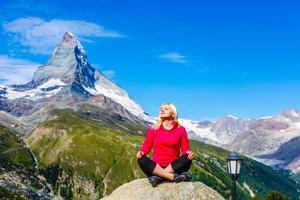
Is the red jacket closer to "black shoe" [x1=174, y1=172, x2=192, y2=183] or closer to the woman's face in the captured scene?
the woman's face

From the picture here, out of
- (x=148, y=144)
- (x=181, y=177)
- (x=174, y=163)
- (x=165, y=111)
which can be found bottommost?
(x=181, y=177)

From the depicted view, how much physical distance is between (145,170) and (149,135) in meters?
1.32

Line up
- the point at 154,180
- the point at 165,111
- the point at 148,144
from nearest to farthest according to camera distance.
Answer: the point at 154,180
the point at 148,144
the point at 165,111

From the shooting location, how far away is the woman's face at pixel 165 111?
66.8 feet

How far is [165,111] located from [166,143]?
1.22 meters

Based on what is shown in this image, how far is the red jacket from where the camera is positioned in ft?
66.2

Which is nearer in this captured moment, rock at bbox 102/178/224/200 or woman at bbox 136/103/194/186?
rock at bbox 102/178/224/200

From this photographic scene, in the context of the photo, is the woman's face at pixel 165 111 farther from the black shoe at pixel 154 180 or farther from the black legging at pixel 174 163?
the black shoe at pixel 154 180

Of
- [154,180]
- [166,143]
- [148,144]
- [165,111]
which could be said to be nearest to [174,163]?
[166,143]

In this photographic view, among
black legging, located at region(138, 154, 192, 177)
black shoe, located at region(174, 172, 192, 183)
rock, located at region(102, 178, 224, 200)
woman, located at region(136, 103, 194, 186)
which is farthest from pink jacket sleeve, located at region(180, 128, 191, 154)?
rock, located at region(102, 178, 224, 200)

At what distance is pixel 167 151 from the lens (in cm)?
2030

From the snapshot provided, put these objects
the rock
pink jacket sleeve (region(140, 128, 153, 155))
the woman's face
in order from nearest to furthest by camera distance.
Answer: the rock
pink jacket sleeve (region(140, 128, 153, 155))
the woman's face

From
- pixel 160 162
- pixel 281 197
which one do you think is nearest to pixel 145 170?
pixel 160 162

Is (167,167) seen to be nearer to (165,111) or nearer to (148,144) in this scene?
(148,144)
